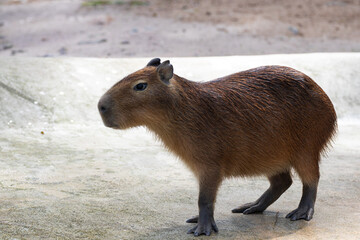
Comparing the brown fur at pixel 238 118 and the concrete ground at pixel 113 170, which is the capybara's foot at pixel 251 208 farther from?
the brown fur at pixel 238 118

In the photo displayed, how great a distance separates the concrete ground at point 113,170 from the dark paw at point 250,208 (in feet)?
0.16

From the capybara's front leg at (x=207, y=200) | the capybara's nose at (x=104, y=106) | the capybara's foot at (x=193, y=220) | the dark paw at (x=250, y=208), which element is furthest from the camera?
the dark paw at (x=250, y=208)

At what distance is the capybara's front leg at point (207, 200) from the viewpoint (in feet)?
10.8

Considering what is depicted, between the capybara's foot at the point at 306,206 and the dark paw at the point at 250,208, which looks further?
the dark paw at the point at 250,208

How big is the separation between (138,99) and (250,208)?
1101 millimetres

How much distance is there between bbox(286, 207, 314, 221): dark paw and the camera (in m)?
3.55

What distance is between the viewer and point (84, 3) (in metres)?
15.7

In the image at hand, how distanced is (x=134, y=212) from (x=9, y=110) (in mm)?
3047

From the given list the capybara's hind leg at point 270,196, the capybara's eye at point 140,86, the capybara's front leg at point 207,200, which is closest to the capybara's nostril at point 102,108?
the capybara's eye at point 140,86

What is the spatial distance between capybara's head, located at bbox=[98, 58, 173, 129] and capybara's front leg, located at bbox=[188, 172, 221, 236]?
1.50 ft

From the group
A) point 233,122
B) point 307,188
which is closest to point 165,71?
point 233,122

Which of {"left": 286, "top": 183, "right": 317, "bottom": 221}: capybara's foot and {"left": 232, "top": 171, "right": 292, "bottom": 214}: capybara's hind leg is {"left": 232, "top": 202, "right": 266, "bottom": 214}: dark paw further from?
{"left": 286, "top": 183, "right": 317, "bottom": 221}: capybara's foot

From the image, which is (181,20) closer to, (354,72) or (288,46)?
(288,46)

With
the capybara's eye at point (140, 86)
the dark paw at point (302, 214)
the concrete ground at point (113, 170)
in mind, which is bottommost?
the concrete ground at point (113, 170)
